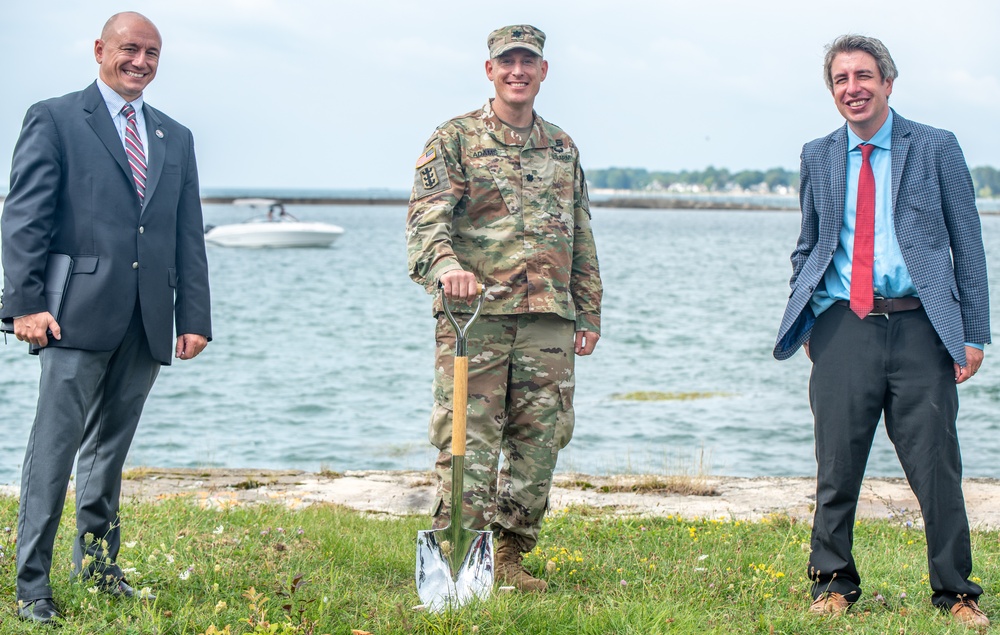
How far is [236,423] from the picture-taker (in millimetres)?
14703

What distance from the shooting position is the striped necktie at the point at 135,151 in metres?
3.92

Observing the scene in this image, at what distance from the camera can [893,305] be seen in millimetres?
3881

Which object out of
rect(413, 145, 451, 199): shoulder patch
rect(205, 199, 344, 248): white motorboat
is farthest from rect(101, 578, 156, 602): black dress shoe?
rect(205, 199, 344, 248): white motorboat

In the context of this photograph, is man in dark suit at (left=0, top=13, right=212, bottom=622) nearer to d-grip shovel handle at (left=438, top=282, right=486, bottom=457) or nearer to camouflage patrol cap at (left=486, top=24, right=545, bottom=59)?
d-grip shovel handle at (left=438, top=282, right=486, bottom=457)

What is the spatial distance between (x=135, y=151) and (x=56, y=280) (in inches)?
23.1

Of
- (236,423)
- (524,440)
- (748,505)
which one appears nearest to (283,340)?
(236,423)

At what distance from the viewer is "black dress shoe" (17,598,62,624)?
3590 millimetres

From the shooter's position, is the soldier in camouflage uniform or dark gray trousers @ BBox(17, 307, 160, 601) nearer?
dark gray trousers @ BBox(17, 307, 160, 601)

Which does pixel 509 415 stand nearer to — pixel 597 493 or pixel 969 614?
pixel 969 614

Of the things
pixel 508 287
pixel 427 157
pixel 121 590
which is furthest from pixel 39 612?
pixel 427 157

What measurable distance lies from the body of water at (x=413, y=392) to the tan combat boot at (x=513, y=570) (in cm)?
362

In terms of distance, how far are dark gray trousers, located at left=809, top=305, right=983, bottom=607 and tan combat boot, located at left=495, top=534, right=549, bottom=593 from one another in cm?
110

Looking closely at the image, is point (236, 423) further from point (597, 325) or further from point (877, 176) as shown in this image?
point (877, 176)

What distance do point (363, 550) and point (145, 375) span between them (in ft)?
4.40
